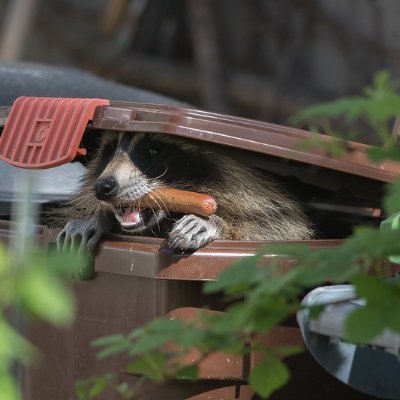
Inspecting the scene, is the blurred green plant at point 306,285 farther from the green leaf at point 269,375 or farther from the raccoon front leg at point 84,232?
the raccoon front leg at point 84,232

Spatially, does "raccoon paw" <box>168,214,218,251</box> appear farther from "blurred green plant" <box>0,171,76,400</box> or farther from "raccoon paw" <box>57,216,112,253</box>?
"blurred green plant" <box>0,171,76,400</box>

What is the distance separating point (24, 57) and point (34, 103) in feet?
21.0

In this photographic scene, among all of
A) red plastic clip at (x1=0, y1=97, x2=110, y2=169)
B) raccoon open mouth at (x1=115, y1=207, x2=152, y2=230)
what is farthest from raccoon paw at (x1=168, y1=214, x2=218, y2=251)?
red plastic clip at (x1=0, y1=97, x2=110, y2=169)

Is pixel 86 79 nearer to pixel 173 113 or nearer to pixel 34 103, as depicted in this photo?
pixel 34 103

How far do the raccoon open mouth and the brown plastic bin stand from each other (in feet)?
1.24

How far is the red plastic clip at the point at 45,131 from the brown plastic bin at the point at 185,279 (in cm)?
4

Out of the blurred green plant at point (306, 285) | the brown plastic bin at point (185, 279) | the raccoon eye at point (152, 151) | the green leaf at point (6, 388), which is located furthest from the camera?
the raccoon eye at point (152, 151)

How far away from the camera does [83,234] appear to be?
2.67 meters

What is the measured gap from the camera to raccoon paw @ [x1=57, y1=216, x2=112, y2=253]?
98.6 inches

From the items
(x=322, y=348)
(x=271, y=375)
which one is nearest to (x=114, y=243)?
(x=322, y=348)

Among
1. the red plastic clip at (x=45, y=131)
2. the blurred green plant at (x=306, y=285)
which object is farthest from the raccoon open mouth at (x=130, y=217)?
the blurred green plant at (x=306, y=285)

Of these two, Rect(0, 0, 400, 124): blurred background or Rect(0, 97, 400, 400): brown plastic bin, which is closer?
Rect(0, 97, 400, 400): brown plastic bin

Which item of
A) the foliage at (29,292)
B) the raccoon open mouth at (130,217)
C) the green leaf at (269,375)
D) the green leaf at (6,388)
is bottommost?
the raccoon open mouth at (130,217)

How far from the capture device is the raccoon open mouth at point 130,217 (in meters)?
2.87
